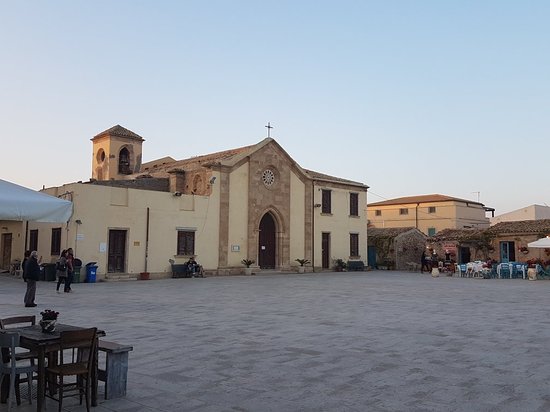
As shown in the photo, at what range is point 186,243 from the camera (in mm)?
27062

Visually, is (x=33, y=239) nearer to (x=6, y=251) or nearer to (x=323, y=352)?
(x=6, y=251)

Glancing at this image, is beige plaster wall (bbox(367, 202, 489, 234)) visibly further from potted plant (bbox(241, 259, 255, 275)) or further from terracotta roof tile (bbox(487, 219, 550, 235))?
potted plant (bbox(241, 259, 255, 275))

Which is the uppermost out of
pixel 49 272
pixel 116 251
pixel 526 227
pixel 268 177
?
pixel 268 177

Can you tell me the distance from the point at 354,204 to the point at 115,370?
32.5 m

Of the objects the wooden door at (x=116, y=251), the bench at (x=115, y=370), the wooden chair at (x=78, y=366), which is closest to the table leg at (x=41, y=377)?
the wooden chair at (x=78, y=366)

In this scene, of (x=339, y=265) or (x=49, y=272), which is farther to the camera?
(x=339, y=265)

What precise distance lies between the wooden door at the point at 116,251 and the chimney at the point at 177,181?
260 inches

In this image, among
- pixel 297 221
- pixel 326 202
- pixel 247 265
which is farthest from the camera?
pixel 326 202

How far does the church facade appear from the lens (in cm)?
2389

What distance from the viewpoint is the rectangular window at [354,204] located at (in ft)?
120

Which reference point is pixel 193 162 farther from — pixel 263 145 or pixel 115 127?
pixel 115 127

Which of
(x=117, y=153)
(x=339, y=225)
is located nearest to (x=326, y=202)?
(x=339, y=225)

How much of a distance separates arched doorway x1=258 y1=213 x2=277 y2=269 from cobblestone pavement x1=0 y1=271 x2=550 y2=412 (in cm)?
1621

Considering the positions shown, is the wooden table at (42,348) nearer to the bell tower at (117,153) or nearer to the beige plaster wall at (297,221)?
the beige plaster wall at (297,221)
